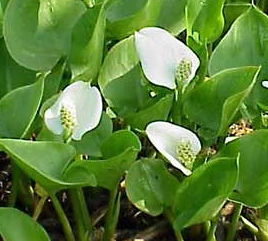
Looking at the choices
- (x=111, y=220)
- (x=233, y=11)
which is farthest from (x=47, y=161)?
(x=233, y=11)

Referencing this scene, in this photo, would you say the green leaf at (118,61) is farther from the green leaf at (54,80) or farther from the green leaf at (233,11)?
the green leaf at (233,11)

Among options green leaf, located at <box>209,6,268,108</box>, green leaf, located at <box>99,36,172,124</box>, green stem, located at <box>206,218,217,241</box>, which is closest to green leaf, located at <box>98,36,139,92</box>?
green leaf, located at <box>99,36,172,124</box>

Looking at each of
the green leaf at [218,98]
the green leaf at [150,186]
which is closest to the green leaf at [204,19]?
the green leaf at [218,98]

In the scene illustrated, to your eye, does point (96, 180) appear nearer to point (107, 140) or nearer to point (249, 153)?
point (107, 140)

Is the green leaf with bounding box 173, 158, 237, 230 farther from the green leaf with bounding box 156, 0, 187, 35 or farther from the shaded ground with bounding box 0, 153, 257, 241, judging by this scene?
the green leaf with bounding box 156, 0, 187, 35

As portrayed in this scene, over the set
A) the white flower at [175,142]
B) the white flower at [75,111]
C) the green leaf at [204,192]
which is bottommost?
the green leaf at [204,192]

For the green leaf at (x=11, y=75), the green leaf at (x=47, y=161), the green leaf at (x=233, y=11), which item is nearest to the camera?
the green leaf at (x=47, y=161)

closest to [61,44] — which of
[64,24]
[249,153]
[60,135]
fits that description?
[64,24]
